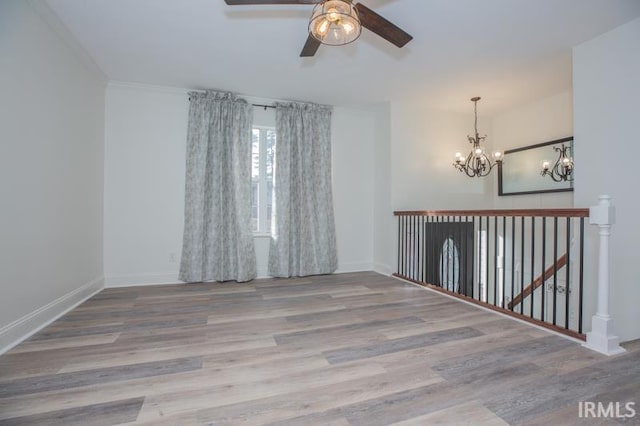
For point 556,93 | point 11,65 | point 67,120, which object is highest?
point 556,93

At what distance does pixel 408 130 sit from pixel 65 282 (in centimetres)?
449

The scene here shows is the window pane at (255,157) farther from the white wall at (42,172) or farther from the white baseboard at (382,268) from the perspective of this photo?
the white baseboard at (382,268)

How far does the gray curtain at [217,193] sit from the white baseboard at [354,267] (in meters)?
1.37

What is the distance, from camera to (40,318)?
2.21m

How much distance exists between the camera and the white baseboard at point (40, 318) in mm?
1875

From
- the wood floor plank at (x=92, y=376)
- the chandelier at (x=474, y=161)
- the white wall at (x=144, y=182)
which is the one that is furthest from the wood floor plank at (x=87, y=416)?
the chandelier at (x=474, y=161)

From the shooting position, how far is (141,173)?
140 inches

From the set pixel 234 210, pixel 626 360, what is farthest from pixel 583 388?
pixel 234 210

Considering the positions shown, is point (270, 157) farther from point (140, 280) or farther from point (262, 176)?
point (140, 280)

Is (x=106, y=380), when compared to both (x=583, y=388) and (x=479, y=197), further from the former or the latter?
(x=479, y=197)

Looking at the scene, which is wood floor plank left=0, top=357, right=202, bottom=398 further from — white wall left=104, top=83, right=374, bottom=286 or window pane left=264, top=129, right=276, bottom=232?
window pane left=264, top=129, right=276, bottom=232

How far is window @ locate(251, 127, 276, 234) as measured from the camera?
402cm

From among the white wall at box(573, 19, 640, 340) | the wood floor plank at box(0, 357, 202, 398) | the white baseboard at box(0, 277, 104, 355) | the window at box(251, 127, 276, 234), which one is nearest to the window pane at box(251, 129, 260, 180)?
the window at box(251, 127, 276, 234)

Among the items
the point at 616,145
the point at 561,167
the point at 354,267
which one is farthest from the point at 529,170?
the point at 354,267
